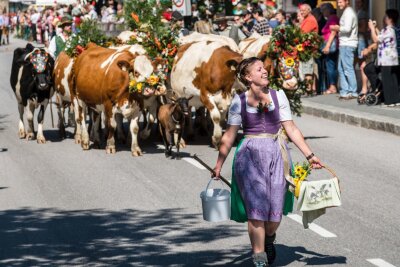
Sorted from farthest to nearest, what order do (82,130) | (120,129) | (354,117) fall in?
(354,117) < (120,129) < (82,130)

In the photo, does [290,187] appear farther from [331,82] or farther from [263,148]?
[331,82]

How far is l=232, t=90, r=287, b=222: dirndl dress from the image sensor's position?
9.81m

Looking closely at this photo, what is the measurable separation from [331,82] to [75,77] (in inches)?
360

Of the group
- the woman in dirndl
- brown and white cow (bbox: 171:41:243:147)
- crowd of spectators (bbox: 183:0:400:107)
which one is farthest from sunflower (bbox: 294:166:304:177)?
crowd of spectators (bbox: 183:0:400:107)

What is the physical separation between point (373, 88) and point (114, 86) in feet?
23.9

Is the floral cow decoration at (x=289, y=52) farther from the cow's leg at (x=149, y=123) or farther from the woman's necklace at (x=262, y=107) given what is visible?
the woman's necklace at (x=262, y=107)

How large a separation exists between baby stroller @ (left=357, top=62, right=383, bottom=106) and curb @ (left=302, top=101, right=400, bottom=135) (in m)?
0.68

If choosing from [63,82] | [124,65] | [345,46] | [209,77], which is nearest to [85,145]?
[124,65]

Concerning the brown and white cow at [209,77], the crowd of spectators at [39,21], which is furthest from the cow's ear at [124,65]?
the crowd of spectators at [39,21]

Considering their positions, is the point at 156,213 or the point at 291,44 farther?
the point at 291,44

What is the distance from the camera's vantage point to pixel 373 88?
24.1m

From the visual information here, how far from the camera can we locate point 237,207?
10.1 meters

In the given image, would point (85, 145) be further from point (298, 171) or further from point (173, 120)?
point (298, 171)

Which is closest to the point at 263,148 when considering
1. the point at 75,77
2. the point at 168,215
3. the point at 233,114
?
the point at 233,114
